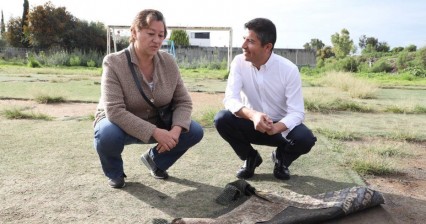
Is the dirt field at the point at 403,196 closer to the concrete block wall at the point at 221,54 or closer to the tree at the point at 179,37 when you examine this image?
the concrete block wall at the point at 221,54

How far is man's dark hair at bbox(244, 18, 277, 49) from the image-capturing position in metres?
2.92

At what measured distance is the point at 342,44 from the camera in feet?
128

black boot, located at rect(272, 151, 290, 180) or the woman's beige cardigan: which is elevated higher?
the woman's beige cardigan

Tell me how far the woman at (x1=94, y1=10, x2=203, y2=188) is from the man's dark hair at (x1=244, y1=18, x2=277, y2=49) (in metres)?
0.59

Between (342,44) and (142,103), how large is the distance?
127 ft

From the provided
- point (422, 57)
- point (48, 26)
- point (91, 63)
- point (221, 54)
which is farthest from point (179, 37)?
point (422, 57)

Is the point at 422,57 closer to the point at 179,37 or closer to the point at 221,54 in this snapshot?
the point at 221,54

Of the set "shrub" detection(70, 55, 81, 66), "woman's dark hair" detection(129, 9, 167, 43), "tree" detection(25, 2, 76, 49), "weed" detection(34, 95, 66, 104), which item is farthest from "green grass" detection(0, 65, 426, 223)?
"tree" detection(25, 2, 76, 49)

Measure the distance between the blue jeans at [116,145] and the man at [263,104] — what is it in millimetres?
344

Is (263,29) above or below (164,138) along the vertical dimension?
above

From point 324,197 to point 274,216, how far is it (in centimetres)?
39

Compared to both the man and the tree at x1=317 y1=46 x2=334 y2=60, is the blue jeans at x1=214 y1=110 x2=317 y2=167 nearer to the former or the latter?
the man

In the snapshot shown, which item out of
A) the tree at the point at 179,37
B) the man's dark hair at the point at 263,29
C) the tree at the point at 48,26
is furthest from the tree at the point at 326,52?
the man's dark hair at the point at 263,29

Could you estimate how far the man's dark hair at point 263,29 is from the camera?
292cm
